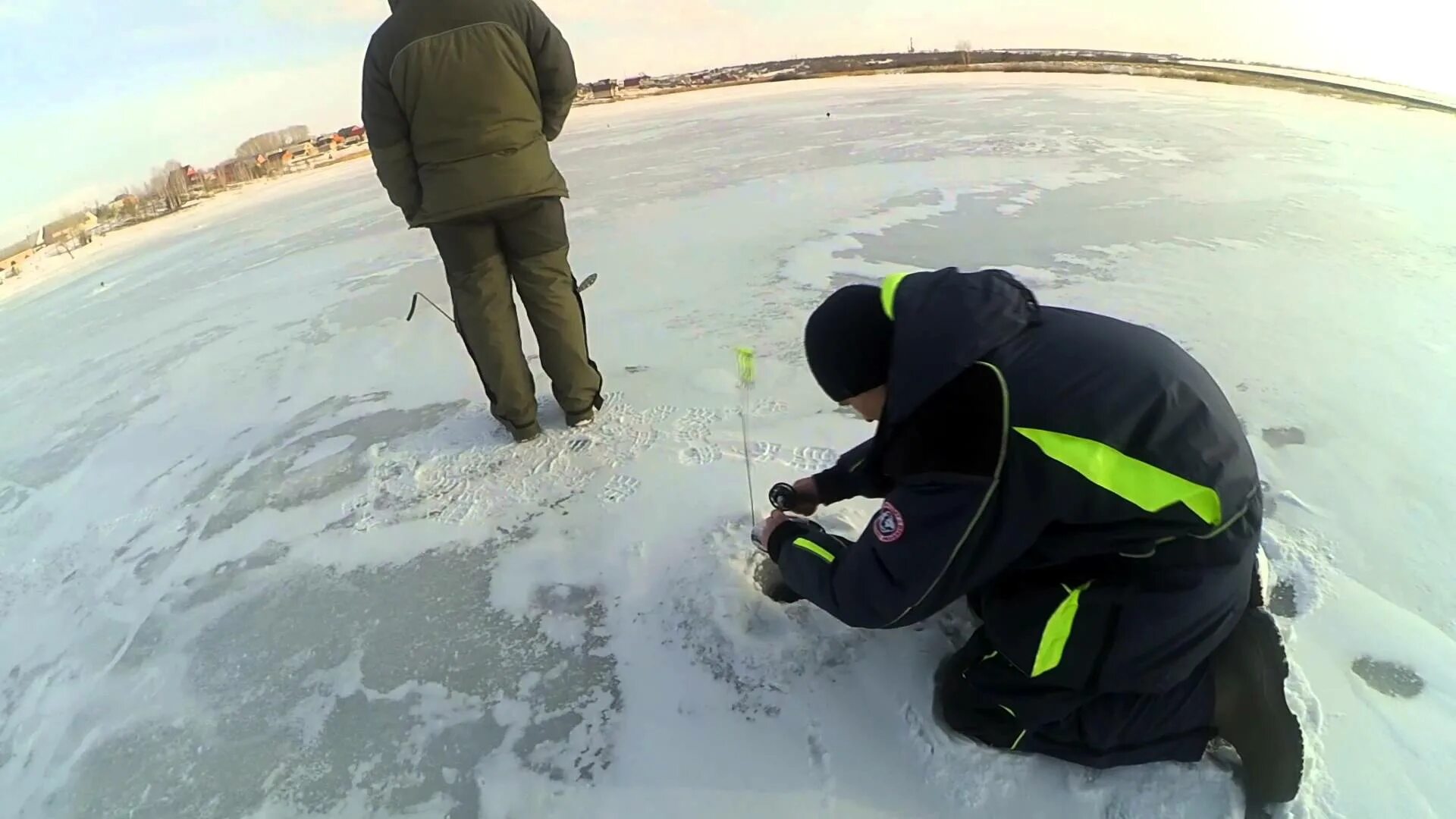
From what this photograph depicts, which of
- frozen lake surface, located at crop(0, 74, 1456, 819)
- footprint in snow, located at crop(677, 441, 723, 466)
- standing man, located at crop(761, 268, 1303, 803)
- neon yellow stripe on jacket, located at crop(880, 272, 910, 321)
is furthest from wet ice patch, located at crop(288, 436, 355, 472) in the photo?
neon yellow stripe on jacket, located at crop(880, 272, 910, 321)

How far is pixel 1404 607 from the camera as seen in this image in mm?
1796

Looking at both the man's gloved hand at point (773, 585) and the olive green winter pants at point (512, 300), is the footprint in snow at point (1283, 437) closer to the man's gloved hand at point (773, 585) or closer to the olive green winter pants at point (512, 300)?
the man's gloved hand at point (773, 585)

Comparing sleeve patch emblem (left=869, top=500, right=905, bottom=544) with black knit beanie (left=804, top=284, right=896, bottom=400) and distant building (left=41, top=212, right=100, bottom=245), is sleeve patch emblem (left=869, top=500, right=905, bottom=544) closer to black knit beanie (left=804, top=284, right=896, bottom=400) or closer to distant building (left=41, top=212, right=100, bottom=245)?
black knit beanie (left=804, top=284, right=896, bottom=400)

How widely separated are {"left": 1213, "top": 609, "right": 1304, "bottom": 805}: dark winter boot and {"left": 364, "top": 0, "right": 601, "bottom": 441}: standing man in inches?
81.9

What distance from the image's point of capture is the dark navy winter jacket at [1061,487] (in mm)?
1205

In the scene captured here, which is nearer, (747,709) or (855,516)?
(747,709)

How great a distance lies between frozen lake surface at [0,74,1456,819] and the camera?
162cm

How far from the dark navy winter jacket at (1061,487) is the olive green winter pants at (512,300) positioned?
1.64 metres

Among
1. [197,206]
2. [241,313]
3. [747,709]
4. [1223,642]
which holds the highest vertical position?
[197,206]

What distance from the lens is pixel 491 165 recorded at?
2479 mm

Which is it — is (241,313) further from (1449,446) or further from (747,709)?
(1449,446)

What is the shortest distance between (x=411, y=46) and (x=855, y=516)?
1.88 meters

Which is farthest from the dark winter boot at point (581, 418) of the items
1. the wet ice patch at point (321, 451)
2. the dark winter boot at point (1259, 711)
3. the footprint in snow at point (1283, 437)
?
the footprint in snow at point (1283, 437)

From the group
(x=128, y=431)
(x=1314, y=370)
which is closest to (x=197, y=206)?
(x=128, y=431)
